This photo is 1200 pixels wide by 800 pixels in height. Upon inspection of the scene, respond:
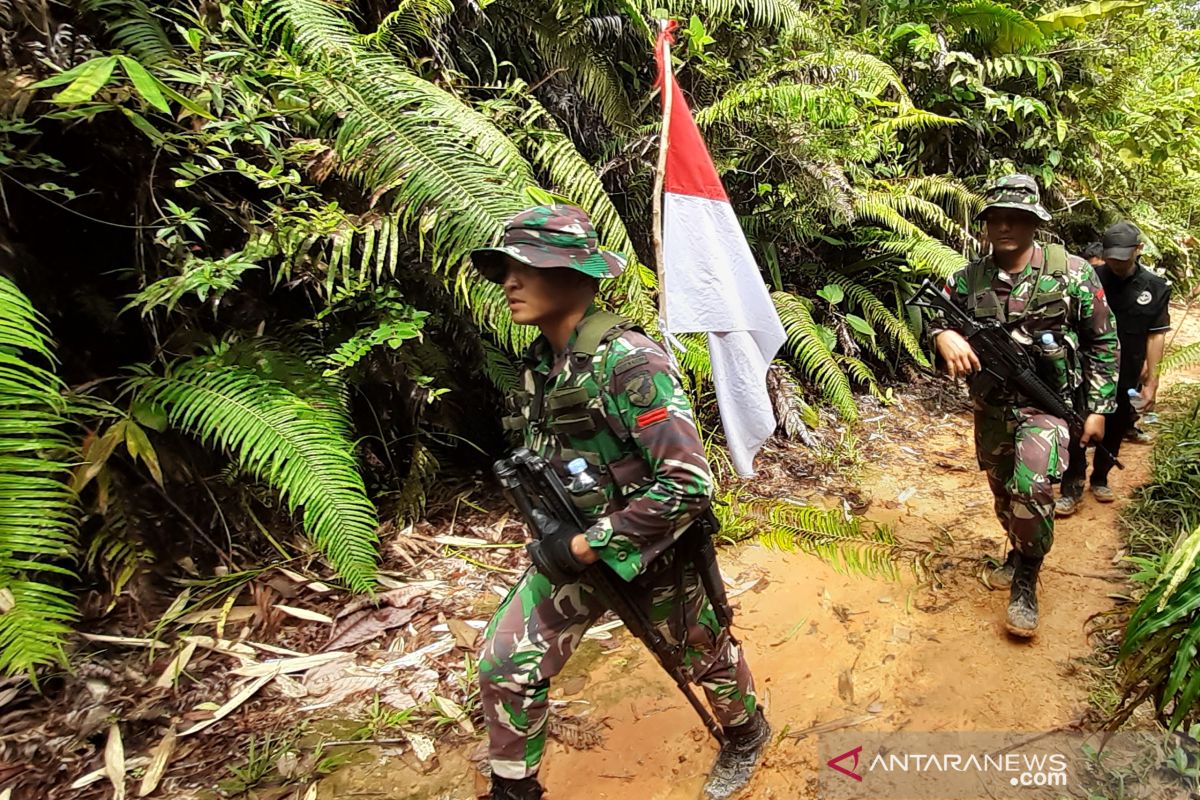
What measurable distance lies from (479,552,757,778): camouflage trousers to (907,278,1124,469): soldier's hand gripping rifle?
1815mm

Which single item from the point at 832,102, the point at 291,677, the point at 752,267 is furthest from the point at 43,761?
the point at 832,102

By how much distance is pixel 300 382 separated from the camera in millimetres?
2791

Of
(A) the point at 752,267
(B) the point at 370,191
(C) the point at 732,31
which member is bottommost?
(A) the point at 752,267

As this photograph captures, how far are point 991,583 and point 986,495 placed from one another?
1098mm

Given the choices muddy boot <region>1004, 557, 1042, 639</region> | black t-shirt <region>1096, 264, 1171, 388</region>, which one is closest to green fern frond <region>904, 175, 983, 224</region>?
black t-shirt <region>1096, 264, 1171, 388</region>

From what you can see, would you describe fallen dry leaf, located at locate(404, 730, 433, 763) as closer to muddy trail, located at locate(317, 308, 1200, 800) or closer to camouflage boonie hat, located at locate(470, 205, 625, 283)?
muddy trail, located at locate(317, 308, 1200, 800)

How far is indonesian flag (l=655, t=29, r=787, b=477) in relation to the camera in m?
2.79

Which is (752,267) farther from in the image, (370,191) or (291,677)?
(291,677)

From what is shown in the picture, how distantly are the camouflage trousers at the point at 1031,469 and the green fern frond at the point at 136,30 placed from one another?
3868 millimetres

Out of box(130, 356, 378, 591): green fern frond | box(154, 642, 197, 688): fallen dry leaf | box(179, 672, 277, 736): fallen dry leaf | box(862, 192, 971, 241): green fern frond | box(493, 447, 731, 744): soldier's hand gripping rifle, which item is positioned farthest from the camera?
box(862, 192, 971, 241): green fern frond

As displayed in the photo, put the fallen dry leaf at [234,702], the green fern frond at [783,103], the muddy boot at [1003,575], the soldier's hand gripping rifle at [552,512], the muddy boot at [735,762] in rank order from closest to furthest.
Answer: the soldier's hand gripping rifle at [552,512], the muddy boot at [735,762], the fallen dry leaf at [234,702], the muddy boot at [1003,575], the green fern frond at [783,103]

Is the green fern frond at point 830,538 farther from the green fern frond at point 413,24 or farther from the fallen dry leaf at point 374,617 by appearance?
the green fern frond at point 413,24

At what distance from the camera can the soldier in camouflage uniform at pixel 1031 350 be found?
2.64m

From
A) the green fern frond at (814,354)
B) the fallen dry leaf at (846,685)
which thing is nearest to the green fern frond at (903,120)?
the green fern frond at (814,354)
